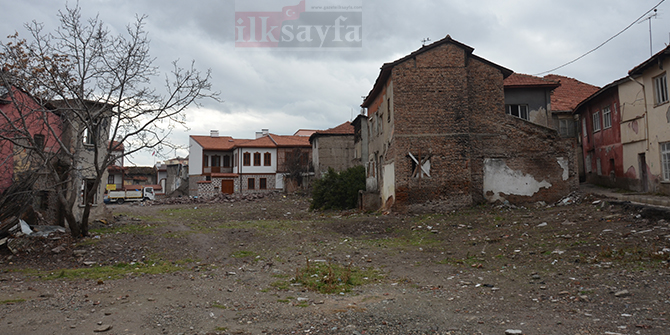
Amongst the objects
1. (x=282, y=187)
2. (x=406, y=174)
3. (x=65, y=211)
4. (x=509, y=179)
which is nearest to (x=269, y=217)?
(x=406, y=174)

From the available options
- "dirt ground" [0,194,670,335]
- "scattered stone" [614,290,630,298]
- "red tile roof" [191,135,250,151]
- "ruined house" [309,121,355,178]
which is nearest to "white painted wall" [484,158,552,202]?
"dirt ground" [0,194,670,335]

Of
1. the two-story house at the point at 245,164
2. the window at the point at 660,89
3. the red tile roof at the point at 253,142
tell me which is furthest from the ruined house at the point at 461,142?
the red tile roof at the point at 253,142

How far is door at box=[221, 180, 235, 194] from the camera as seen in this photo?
131ft

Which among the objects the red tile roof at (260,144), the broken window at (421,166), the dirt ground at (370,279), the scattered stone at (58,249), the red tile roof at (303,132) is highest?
the red tile roof at (303,132)

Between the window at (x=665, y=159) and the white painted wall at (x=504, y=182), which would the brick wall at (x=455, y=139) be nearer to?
the white painted wall at (x=504, y=182)

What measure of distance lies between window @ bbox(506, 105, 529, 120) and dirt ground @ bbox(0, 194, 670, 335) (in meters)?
7.50

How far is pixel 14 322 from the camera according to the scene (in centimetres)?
506

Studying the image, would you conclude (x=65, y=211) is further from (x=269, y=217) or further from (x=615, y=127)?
(x=615, y=127)

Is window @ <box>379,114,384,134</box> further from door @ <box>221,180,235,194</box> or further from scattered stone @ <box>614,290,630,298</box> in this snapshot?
door @ <box>221,180,235,194</box>

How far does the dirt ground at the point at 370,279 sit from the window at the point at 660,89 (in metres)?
4.55

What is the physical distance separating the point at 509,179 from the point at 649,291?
34.3 ft

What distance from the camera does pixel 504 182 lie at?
15484 mm

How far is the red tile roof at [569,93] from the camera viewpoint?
71.7 feet

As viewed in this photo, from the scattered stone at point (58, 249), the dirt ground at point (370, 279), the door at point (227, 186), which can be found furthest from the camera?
the door at point (227, 186)
